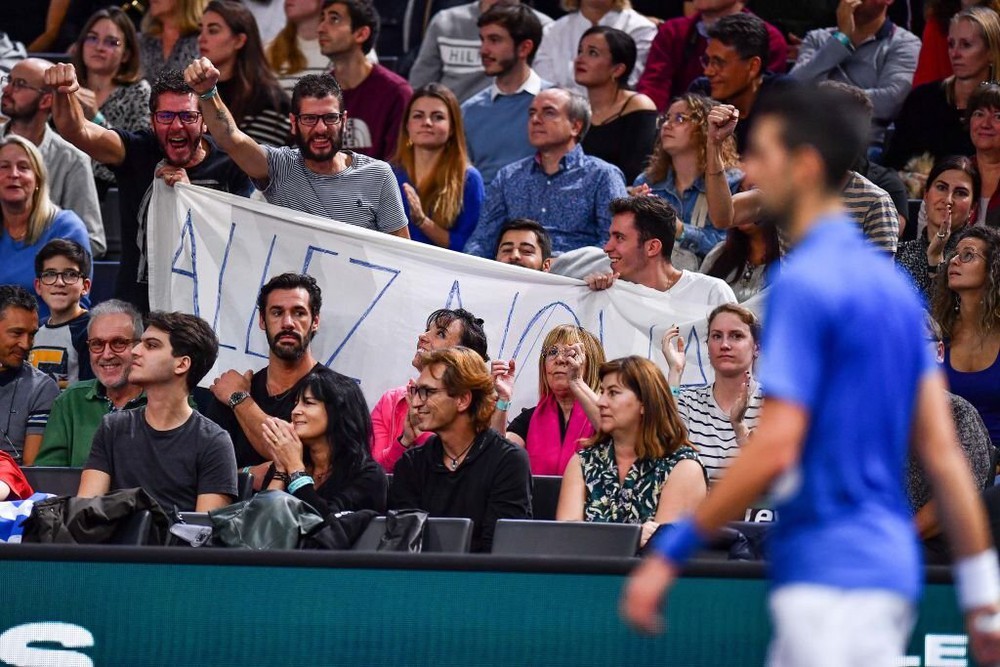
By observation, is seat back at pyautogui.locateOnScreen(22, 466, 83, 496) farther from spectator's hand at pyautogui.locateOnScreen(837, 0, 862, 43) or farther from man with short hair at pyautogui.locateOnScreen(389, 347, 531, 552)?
spectator's hand at pyautogui.locateOnScreen(837, 0, 862, 43)

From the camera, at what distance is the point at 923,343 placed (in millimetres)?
3141

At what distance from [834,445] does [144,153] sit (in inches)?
229

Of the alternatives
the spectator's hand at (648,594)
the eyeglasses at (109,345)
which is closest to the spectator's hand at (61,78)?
the eyeglasses at (109,345)

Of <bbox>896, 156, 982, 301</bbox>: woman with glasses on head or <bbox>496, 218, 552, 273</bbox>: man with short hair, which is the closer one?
<bbox>896, 156, 982, 301</bbox>: woman with glasses on head

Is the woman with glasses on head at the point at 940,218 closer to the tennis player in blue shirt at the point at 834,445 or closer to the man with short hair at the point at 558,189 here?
the man with short hair at the point at 558,189

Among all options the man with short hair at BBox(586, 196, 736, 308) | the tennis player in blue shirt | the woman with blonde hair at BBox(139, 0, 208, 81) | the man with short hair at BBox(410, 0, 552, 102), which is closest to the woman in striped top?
the man with short hair at BBox(586, 196, 736, 308)

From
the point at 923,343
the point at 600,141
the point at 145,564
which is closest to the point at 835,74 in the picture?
the point at 600,141

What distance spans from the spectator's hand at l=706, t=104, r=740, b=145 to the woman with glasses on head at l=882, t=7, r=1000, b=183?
191cm

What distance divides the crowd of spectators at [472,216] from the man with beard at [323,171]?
16 millimetres

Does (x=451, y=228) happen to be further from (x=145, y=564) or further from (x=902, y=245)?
(x=145, y=564)

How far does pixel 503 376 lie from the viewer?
289 inches

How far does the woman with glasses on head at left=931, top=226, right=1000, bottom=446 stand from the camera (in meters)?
7.29

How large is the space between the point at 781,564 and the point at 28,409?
5163 millimetres

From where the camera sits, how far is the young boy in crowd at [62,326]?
317 inches
